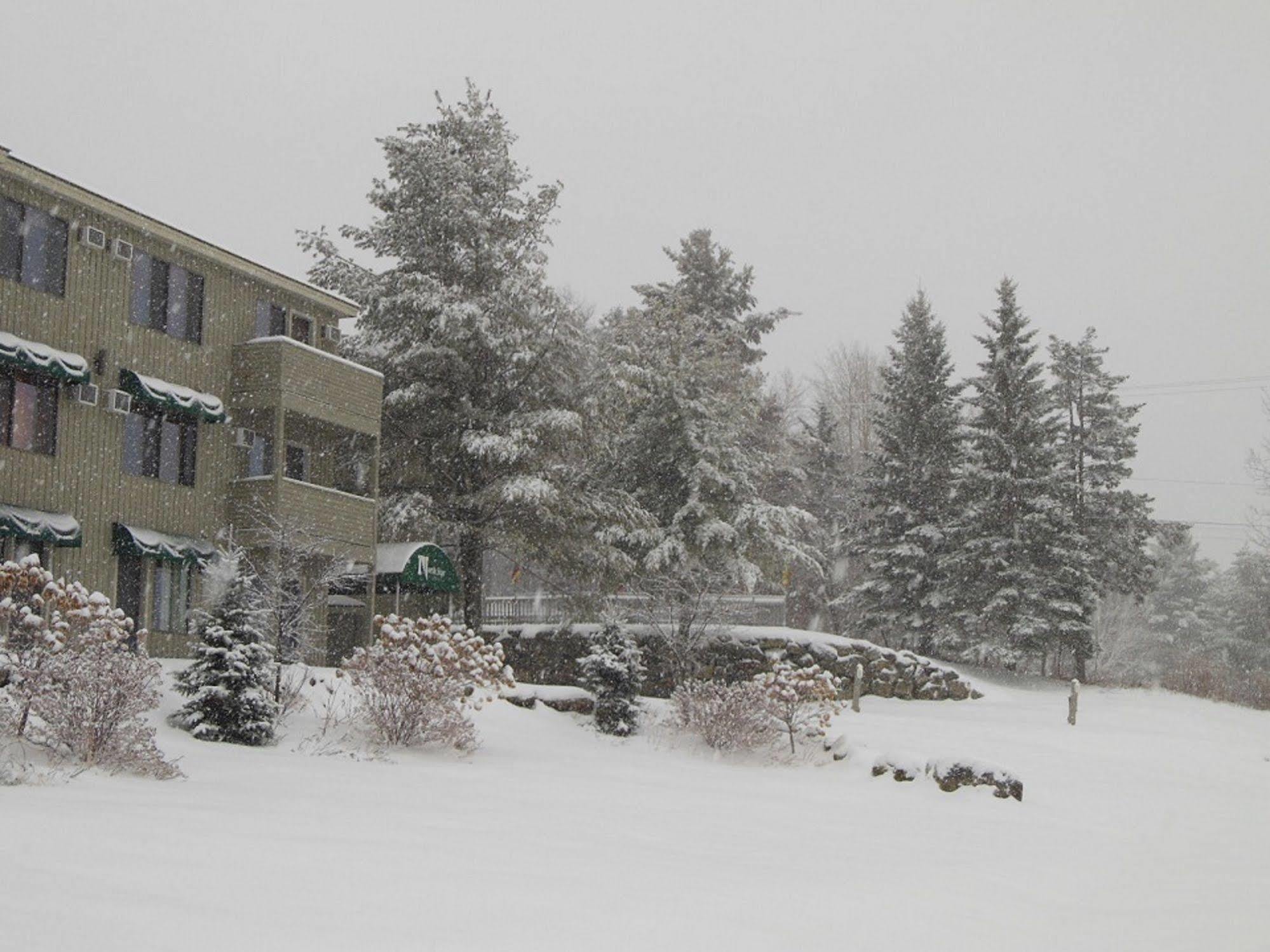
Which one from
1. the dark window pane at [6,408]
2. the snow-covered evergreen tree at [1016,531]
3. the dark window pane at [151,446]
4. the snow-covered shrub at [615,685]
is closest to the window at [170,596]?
the dark window pane at [151,446]

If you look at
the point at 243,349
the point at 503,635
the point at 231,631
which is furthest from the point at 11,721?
the point at 503,635

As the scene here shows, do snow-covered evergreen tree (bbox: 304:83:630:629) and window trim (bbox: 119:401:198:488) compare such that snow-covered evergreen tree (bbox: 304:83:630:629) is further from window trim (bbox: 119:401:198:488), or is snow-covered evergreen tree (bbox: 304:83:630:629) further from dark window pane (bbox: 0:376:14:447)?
dark window pane (bbox: 0:376:14:447)

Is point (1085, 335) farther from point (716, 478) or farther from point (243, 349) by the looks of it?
point (243, 349)

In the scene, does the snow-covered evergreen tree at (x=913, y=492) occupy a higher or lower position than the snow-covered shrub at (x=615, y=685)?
higher

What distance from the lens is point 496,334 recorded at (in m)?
28.5

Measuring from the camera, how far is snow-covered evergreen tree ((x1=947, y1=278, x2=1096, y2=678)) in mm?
35062

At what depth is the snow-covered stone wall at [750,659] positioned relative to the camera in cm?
2827

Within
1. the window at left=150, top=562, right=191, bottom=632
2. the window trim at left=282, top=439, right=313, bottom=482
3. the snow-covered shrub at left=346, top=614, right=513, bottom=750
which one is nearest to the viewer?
the snow-covered shrub at left=346, top=614, right=513, bottom=750

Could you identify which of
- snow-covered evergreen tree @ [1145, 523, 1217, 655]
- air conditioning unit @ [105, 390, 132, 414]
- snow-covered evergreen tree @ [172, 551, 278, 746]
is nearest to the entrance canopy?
air conditioning unit @ [105, 390, 132, 414]

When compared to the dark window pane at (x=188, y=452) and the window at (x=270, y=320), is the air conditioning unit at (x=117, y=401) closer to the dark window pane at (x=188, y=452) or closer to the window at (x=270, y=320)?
the dark window pane at (x=188, y=452)

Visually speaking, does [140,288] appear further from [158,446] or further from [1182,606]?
[1182,606]

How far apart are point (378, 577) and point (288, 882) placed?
62.3ft

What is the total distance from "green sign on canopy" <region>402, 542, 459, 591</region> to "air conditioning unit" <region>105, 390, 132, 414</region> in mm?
6528

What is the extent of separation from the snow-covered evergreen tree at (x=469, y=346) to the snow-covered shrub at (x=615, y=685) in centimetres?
686
